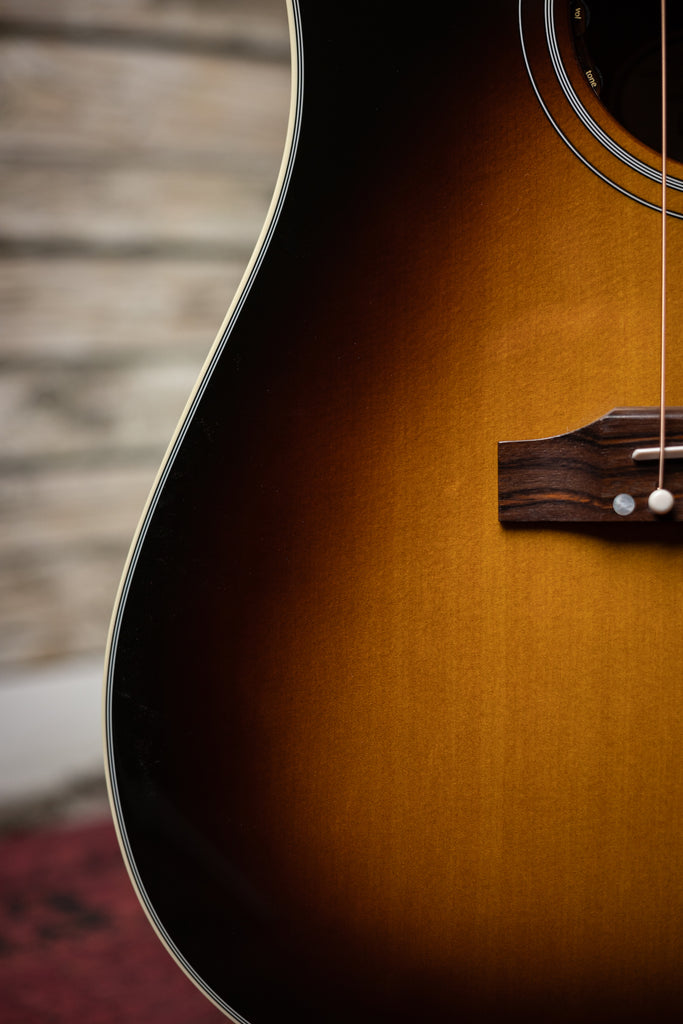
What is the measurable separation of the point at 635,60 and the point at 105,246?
2.09 ft

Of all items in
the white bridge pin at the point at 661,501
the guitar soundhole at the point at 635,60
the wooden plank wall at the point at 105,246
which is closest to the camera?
the white bridge pin at the point at 661,501

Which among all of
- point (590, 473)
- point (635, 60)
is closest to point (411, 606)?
point (590, 473)

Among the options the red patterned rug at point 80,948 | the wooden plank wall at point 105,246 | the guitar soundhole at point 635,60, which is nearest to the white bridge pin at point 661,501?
the guitar soundhole at point 635,60

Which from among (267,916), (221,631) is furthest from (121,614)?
(267,916)

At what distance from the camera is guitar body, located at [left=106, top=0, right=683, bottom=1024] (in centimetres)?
40

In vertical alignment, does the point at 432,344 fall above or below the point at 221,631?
above

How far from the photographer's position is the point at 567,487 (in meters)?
0.41

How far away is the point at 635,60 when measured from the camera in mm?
534

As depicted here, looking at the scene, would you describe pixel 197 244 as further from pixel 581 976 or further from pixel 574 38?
pixel 581 976

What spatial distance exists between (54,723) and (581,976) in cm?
71

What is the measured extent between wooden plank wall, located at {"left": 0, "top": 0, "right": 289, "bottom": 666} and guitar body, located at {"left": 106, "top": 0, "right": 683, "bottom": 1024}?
1.70ft

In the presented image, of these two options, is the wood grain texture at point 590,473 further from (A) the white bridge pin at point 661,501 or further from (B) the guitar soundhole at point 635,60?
(B) the guitar soundhole at point 635,60

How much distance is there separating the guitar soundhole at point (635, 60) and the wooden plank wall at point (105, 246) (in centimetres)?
49

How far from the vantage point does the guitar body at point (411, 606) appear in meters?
0.40
